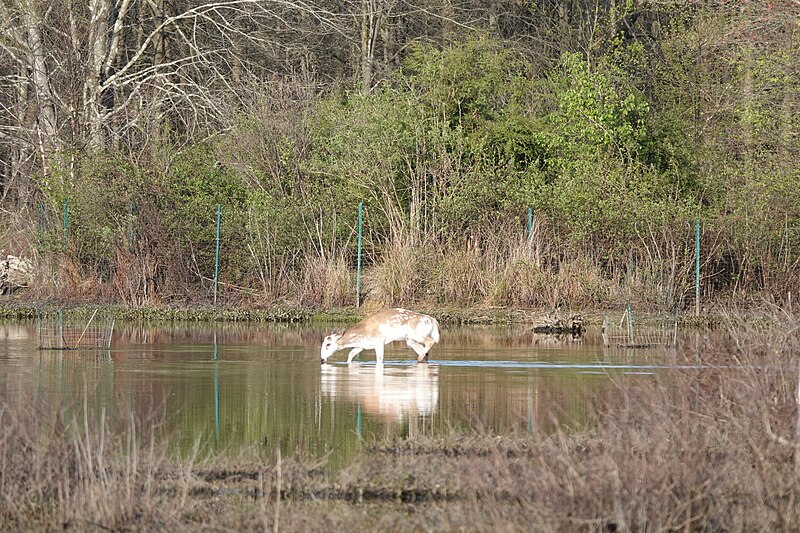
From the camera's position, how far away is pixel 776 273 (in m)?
34.4

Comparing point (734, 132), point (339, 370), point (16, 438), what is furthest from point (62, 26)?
point (16, 438)

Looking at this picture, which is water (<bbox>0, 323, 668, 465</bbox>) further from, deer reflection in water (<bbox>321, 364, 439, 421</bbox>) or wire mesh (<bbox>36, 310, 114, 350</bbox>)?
wire mesh (<bbox>36, 310, 114, 350</bbox>)

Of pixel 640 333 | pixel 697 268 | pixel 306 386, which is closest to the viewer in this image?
pixel 306 386

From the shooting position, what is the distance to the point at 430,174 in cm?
3794

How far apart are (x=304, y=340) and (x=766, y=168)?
16.6 meters

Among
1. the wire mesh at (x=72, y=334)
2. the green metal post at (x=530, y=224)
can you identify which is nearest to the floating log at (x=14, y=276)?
the wire mesh at (x=72, y=334)

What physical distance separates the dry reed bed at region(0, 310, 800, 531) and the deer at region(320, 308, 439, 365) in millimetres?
8921

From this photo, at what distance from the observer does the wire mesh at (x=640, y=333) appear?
81.6 feet

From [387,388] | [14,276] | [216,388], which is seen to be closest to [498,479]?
[387,388]

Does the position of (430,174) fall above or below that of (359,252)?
above

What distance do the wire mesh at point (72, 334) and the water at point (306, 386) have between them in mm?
358

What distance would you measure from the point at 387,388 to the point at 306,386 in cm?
108

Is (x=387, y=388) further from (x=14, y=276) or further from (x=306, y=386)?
(x=14, y=276)

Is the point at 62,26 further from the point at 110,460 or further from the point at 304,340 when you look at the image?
the point at 110,460
